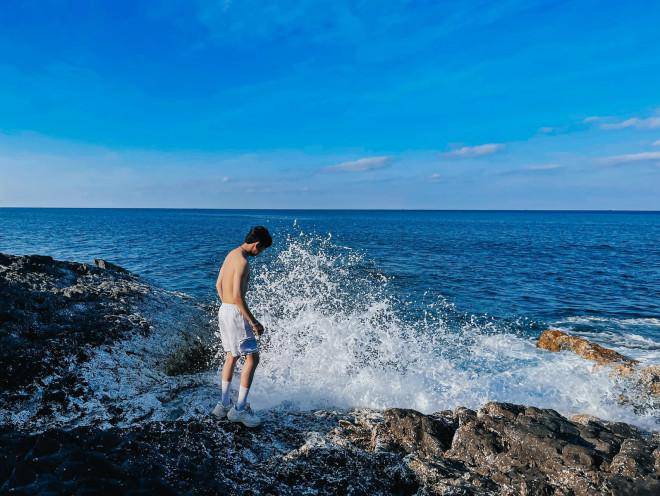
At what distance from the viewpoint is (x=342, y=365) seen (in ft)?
31.3

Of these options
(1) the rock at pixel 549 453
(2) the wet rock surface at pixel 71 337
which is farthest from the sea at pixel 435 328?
(2) the wet rock surface at pixel 71 337

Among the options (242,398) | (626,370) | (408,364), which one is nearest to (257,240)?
(242,398)

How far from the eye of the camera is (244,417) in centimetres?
605

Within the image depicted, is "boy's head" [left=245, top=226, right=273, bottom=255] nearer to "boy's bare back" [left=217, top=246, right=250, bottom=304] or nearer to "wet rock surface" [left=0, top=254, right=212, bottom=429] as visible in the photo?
"boy's bare back" [left=217, top=246, right=250, bottom=304]

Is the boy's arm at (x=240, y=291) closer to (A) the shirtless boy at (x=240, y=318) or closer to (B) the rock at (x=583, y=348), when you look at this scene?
(A) the shirtless boy at (x=240, y=318)

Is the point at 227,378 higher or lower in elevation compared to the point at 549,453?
higher

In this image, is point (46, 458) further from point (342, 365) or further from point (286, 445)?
point (342, 365)

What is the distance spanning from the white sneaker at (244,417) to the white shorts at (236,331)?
883 millimetres

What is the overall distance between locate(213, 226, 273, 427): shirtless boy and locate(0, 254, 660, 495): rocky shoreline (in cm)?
24

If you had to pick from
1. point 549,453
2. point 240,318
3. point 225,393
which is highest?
point 240,318

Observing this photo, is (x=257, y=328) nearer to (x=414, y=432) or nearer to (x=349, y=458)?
(x=349, y=458)

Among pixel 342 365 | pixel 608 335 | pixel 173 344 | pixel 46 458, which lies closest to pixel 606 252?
pixel 608 335

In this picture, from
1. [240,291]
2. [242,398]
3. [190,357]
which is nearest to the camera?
[240,291]

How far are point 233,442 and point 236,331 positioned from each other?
1.55 m
